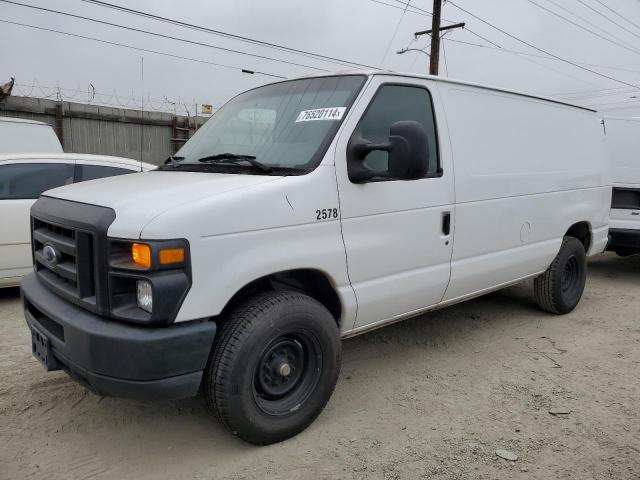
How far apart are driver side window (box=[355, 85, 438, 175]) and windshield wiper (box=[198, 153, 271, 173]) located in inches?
24.8

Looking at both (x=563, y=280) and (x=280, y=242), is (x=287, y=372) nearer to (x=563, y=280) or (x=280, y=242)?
(x=280, y=242)

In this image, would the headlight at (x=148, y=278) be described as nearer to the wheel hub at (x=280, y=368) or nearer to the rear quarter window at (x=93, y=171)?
the wheel hub at (x=280, y=368)

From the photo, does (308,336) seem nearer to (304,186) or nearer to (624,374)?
(304,186)

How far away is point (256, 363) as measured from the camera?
9.07 feet

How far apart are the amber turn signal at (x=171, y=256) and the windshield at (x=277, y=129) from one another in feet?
2.66

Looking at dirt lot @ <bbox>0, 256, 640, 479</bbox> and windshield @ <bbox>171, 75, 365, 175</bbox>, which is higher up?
windshield @ <bbox>171, 75, 365, 175</bbox>

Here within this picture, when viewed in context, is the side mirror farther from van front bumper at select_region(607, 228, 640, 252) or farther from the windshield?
van front bumper at select_region(607, 228, 640, 252)

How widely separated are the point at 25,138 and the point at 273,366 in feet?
23.2

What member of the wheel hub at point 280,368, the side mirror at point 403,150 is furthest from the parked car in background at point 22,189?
the wheel hub at point 280,368

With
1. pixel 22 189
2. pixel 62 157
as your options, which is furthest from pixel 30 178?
pixel 62 157

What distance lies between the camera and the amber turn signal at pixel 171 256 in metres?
2.41

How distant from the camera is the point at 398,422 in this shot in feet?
10.8

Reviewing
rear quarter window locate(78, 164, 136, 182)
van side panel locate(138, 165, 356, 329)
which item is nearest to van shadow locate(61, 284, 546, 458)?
van side panel locate(138, 165, 356, 329)

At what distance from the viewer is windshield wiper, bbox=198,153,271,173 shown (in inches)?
120
